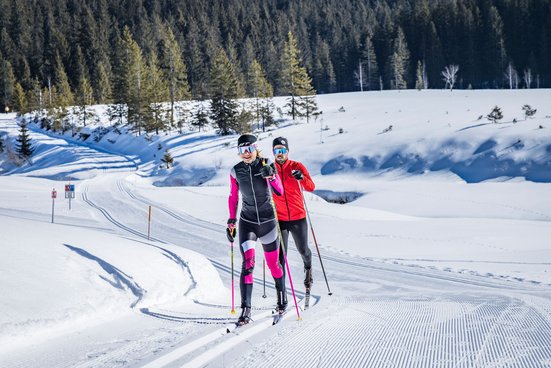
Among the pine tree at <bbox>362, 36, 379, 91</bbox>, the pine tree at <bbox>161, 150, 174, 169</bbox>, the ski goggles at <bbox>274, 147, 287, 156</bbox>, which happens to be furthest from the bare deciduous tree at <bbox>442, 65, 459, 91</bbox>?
the ski goggles at <bbox>274, 147, 287, 156</bbox>

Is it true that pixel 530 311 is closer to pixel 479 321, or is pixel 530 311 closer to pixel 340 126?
pixel 479 321

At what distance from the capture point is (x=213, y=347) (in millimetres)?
4176

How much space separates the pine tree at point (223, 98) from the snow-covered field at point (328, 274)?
21.7 meters

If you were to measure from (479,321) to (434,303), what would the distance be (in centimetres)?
142

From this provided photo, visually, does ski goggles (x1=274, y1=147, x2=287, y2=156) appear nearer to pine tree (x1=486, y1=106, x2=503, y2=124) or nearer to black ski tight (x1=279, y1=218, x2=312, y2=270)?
black ski tight (x1=279, y1=218, x2=312, y2=270)

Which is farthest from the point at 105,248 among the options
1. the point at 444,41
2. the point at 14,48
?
the point at 14,48

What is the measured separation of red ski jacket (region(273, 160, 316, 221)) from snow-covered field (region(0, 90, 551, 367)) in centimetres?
132

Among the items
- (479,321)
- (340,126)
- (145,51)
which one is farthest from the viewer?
(145,51)

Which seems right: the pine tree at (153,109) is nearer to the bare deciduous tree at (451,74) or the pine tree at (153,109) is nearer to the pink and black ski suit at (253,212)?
the bare deciduous tree at (451,74)

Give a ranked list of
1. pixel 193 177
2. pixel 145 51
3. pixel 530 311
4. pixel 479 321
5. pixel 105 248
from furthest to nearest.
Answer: pixel 145 51
pixel 193 177
pixel 105 248
pixel 530 311
pixel 479 321

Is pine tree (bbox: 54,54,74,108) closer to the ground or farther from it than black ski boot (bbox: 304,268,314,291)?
farther from it

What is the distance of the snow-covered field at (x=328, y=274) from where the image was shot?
4.16m

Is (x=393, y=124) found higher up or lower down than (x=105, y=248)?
higher up

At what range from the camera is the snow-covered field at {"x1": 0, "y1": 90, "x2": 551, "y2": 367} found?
4.16 meters
